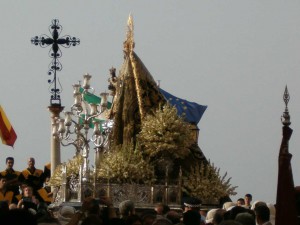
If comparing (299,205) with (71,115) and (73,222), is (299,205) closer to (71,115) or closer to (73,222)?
(73,222)

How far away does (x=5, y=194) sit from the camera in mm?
31203

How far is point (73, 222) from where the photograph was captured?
54.1 ft

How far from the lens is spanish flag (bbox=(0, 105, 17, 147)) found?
38025 mm

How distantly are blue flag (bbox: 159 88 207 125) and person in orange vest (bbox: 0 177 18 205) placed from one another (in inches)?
263

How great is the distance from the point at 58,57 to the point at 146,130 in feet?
45.5

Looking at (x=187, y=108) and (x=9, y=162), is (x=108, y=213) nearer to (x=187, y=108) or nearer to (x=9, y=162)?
(x=9, y=162)

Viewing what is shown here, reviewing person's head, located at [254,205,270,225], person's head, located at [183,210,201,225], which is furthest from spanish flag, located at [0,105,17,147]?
person's head, located at [254,205,270,225]

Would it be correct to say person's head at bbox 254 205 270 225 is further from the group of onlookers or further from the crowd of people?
the group of onlookers

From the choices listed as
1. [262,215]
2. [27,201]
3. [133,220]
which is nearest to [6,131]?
[27,201]

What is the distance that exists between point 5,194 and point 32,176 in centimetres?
261

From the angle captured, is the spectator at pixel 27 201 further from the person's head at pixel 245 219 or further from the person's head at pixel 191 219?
the person's head at pixel 245 219

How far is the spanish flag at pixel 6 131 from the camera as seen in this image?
38.0m

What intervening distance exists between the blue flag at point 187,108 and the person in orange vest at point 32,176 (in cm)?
445

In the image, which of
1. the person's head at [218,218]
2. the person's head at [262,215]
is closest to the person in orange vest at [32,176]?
the person's head at [218,218]
